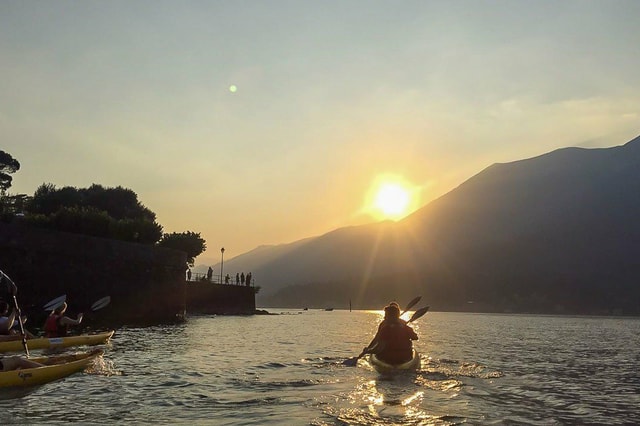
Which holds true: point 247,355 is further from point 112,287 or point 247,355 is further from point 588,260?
point 588,260

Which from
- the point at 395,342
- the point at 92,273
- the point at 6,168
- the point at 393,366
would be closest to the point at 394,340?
the point at 395,342

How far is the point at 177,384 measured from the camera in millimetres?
13633

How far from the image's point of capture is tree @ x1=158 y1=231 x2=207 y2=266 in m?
71.8

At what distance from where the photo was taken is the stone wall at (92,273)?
112ft

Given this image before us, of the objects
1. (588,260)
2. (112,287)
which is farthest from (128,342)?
(588,260)

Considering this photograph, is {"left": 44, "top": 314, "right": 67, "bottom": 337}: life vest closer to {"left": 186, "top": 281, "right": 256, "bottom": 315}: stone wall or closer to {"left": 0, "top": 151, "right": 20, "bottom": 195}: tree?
{"left": 186, "top": 281, "right": 256, "bottom": 315}: stone wall

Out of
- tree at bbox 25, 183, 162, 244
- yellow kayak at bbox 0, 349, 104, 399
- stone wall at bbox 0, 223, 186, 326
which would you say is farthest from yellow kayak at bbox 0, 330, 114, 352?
tree at bbox 25, 183, 162, 244

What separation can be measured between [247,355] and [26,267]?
20.5 m

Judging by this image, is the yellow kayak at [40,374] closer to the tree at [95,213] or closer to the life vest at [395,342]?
the life vest at [395,342]

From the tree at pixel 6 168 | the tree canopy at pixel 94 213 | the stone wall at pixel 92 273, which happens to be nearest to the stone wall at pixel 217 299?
the tree canopy at pixel 94 213

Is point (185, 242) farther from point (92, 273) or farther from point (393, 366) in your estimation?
point (393, 366)

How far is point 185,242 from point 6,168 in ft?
109

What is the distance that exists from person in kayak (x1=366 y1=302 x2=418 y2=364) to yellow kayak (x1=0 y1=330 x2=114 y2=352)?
12513 mm

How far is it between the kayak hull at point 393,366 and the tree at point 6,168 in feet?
266
